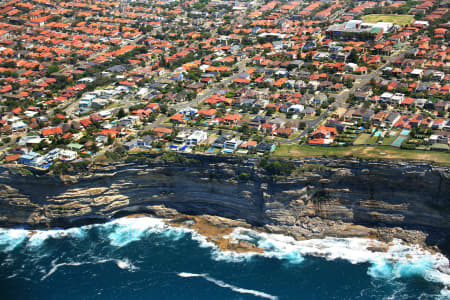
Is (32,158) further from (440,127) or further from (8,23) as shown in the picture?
(8,23)

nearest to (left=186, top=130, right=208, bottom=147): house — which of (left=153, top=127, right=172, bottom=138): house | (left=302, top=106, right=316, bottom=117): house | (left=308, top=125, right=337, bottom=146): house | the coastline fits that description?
(left=153, top=127, right=172, bottom=138): house

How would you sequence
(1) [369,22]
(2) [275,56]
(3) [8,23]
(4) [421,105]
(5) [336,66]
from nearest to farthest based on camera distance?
(4) [421,105] < (5) [336,66] < (2) [275,56] < (1) [369,22] < (3) [8,23]

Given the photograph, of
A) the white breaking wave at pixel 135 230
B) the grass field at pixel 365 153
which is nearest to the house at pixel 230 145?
the grass field at pixel 365 153

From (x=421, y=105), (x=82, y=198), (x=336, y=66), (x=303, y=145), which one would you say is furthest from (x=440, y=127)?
(x=82, y=198)

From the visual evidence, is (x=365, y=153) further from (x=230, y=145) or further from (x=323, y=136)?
(x=230, y=145)

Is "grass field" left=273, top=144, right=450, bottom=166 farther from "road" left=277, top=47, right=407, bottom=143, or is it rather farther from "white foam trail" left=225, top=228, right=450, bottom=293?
"white foam trail" left=225, top=228, right=450, bottom=293
